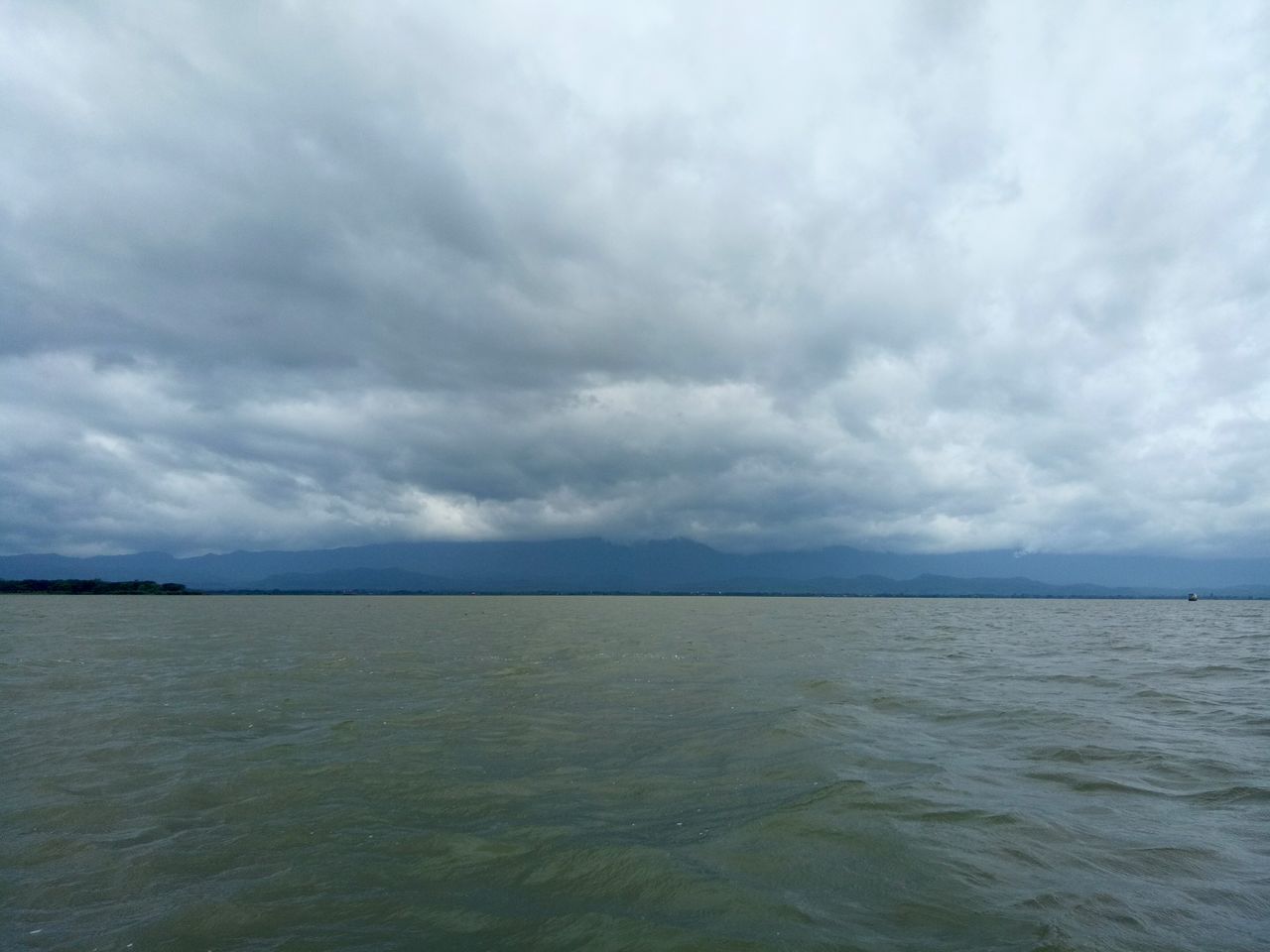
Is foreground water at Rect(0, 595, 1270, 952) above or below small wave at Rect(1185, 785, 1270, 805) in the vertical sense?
below

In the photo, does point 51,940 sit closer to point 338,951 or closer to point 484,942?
point 338,951

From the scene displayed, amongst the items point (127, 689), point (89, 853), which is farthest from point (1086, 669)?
point (127, 689)

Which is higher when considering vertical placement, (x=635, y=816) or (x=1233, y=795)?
(x=1233, y=795)

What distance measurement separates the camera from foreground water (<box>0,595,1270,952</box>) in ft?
23.6

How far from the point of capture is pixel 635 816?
34.6ft

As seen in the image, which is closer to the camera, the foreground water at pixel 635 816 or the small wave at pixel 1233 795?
the foreground water at pixel 635 816

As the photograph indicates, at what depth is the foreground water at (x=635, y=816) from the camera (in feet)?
23.6

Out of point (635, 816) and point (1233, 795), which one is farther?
point (1233, 795)

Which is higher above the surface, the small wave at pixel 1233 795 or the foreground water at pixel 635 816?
the small wave at pixel 1233 795

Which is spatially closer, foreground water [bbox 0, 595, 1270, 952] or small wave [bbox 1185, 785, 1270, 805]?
foreground water [bbox 0, 595, 1270, 952]

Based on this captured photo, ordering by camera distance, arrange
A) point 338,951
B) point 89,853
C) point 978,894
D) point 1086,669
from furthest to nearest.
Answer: point 1086,669 < point 89,853 < point 978,894 < point 338,951

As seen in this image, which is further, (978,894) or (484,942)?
(978,894)

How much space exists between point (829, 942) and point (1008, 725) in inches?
512

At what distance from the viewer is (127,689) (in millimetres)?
22391
